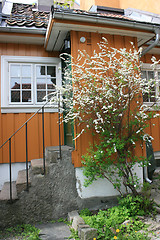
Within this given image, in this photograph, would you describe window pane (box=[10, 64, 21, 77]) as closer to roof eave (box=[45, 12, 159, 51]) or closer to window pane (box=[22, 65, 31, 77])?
window pane (box=[22, 65, 31, 77])

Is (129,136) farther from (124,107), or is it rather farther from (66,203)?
(66,203)

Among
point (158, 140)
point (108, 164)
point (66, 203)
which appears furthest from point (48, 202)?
point (158, 140)

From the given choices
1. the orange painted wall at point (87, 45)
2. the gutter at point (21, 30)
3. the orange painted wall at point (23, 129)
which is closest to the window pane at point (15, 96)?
the orange painted wall at point (23, 129)

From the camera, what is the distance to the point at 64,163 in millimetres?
3803

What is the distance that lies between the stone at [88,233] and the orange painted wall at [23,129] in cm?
238

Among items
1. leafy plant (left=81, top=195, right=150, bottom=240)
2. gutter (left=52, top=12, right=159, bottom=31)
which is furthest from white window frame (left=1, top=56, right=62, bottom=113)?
leafy plant (left=81, top=195, right=150, bottom=240)

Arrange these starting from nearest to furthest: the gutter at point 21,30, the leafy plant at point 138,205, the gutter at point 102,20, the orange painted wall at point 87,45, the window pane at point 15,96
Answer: the leafy plant at point 138,205, the gutter at point 102,20, the orange painted wall at point 87,45, the gutter at point 21,30, the window pane at point 15,96

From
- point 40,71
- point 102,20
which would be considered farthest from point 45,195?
point 102,20

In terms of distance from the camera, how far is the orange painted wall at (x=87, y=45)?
3890 millimetres

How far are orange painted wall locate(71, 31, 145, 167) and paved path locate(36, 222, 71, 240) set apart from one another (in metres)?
1.05

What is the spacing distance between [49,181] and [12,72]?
2.83 meters

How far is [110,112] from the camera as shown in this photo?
369 centimetres

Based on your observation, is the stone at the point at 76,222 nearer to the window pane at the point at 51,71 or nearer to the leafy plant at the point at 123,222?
the leafy plant at the point at 123,222

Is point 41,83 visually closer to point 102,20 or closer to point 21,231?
point 102,20
